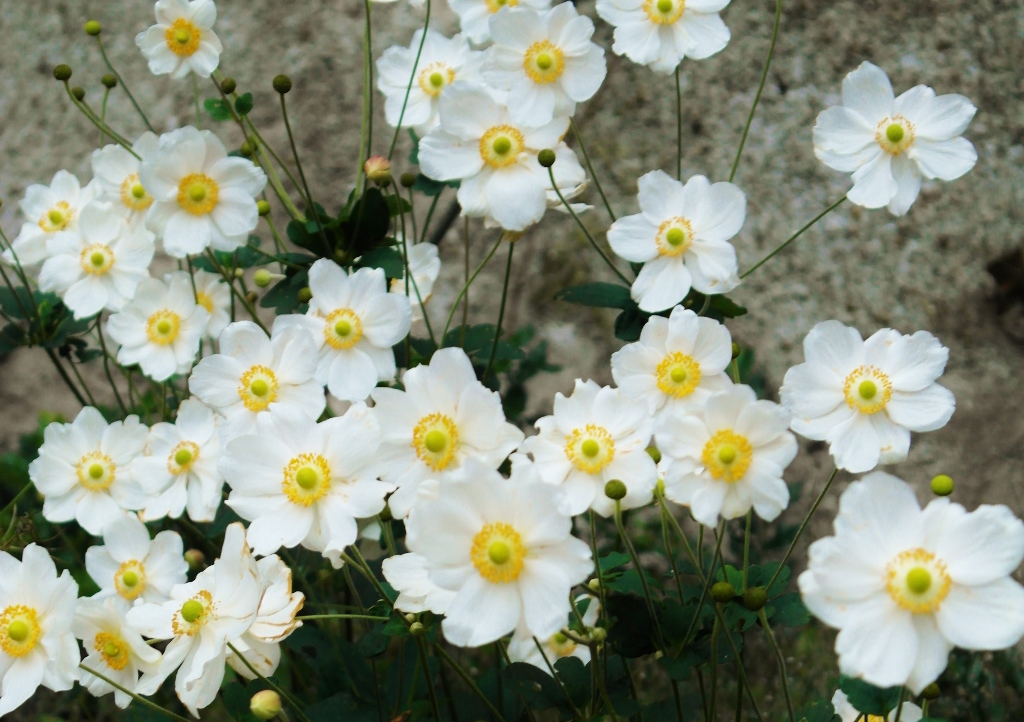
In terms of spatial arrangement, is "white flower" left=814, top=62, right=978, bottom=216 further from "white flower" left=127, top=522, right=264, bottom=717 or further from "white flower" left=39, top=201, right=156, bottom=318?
"white flower" left=39, top=201, right=156, bottom=318

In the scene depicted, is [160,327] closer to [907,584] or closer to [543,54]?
[543,54]

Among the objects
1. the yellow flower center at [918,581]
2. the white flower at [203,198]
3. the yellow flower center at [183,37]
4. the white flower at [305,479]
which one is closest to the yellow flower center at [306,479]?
the white flower at [305,479]

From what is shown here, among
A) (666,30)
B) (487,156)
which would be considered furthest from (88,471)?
(666,30)

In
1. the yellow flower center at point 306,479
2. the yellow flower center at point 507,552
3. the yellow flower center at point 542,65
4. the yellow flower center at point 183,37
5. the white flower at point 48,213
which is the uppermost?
the yellow flower center at point 542,65

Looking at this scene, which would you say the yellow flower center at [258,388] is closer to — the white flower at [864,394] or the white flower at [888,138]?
the white flower at [864,394]

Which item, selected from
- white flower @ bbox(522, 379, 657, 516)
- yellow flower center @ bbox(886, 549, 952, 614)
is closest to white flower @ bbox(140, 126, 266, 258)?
white flower @ bbox(522, 379, 657, 516)

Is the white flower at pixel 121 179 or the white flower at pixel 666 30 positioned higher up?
the white flower at pixel 666 30

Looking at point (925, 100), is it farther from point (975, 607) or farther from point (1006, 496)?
point (1006, 496)
